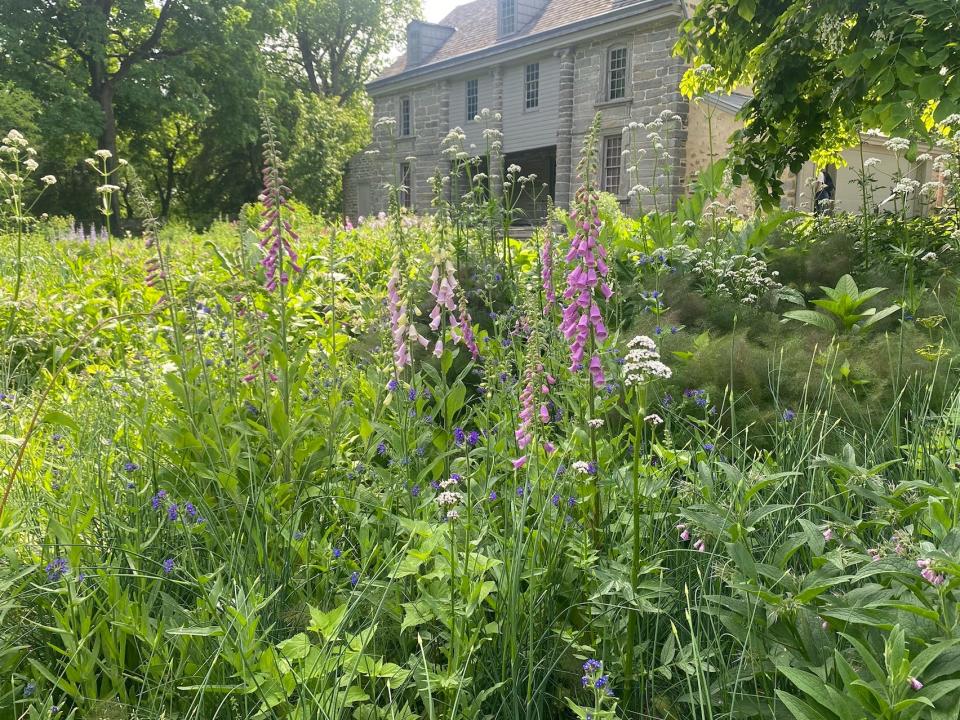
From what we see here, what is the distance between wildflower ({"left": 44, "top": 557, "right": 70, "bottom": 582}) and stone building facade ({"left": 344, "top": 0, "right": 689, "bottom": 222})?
1298 cm

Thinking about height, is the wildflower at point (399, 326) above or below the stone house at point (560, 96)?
below

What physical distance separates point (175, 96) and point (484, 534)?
1215 inches

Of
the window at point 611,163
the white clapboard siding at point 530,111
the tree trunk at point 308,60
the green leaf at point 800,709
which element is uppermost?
the tree trunk at point 308,60

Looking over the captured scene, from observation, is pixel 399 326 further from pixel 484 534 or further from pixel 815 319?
pixel 815 319

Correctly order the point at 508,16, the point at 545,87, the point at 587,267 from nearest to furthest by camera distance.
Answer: the point at 587,267 < the point at 545,87 < the point at 508,16

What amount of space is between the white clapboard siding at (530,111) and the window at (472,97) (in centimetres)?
178

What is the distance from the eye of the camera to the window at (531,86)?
76.5 feet

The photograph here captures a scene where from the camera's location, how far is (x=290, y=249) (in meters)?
2.71

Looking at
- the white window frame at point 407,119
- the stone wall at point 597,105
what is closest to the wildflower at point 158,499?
the stone wall at point 597,105

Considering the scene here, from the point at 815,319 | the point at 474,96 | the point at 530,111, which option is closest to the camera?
the point at 815,319

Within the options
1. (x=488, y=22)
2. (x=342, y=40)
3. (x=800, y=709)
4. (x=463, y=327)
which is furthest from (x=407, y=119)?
(x=800, y=709)

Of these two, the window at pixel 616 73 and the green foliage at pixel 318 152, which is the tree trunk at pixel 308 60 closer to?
the green foliage at pixel 318 152

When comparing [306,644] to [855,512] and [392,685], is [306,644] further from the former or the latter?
[855,512]

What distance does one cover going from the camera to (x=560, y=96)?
21359 mm
